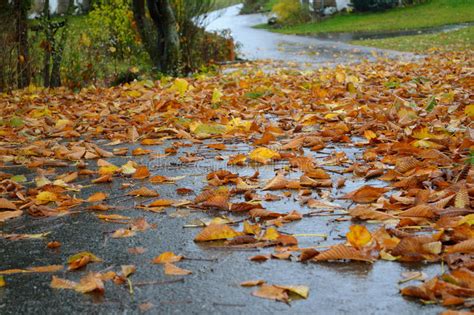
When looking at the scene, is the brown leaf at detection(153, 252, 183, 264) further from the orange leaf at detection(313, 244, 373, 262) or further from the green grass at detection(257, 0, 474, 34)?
the green grass at detection(257, 0, 474, 34)

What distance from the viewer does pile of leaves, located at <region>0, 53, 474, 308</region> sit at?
2439 mm

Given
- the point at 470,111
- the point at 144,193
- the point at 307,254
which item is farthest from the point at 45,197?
the point at 470,111

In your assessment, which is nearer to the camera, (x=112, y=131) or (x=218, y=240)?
(x=218, y=240)

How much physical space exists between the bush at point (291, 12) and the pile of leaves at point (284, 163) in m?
29.3

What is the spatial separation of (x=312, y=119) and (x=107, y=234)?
3.17 metres

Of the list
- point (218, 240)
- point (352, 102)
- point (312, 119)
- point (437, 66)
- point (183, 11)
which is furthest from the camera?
point (183, 11)

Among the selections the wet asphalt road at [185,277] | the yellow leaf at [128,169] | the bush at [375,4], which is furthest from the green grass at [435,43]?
the wet asphalt road at [185,277]

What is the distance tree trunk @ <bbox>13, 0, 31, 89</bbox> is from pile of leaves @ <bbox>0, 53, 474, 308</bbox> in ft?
5.24

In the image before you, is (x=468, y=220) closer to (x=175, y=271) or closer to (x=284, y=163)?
(x=175, y=271)

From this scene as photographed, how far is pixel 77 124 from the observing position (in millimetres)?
6309

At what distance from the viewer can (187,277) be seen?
233 centimetres

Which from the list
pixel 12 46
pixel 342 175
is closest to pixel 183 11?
pixel 12 46

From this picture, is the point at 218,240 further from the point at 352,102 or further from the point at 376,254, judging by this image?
the point at 352,102

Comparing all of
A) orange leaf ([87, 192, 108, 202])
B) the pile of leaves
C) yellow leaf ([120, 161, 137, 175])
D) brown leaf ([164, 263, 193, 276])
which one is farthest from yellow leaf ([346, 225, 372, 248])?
yellow leaf ([120, 161, 137, 175])
